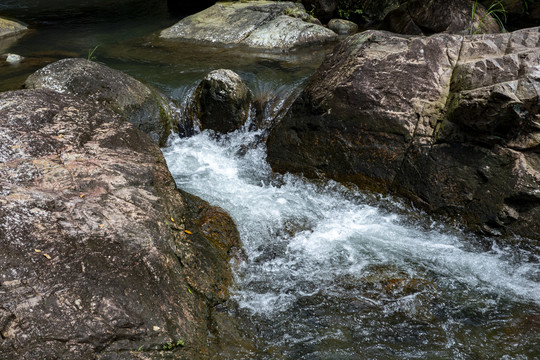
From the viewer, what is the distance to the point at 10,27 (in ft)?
37.6

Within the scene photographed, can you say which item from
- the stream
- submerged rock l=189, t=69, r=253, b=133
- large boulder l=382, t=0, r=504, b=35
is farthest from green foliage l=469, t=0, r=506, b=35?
the stream

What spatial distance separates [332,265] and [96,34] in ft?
33.0

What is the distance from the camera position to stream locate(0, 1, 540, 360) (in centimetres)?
339

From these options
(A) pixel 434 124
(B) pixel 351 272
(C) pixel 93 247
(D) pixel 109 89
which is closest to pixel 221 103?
(D) pixel 109 89

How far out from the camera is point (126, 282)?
2.91 metres

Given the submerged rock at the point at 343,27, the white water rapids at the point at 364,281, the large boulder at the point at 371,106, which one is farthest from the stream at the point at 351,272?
the submerged rock at the point at 343,27

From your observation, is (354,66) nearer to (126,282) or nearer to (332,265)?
(332,265)

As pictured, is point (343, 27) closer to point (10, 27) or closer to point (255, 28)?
point (255, 28)

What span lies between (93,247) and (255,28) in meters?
9.06

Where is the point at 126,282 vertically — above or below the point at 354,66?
below

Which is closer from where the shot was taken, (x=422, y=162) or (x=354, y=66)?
(x=422, y=162)

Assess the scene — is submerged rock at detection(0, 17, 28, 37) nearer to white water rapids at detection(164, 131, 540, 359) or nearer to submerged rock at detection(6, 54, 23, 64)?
submerged rock at detection(6, 54, 23, 64)

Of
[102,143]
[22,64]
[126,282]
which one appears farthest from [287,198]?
[22,64]

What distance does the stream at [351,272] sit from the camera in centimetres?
339
